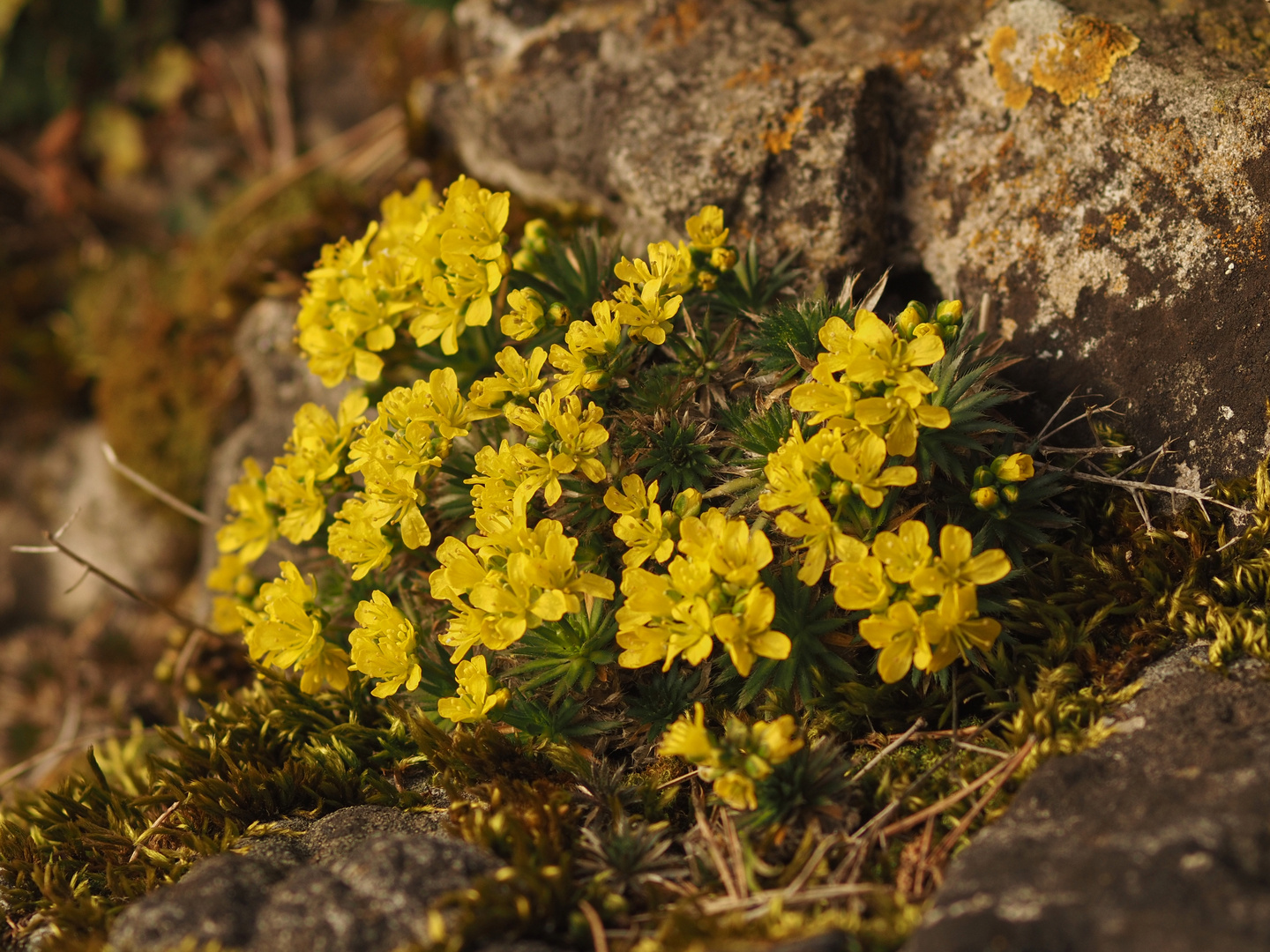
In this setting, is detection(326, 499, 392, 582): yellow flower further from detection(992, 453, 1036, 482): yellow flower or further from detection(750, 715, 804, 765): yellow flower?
detection(992, 453, 1036, 482): yellow flower

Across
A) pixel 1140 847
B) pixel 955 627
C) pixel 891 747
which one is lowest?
pixel 891 747

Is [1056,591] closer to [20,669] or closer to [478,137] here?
[478,137]

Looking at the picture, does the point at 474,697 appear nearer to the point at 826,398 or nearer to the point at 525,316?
the point at 525,316

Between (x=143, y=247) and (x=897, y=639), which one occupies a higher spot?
(x=143, y=247)

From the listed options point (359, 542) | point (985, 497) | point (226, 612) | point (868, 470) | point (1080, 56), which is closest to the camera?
point (868, 470)

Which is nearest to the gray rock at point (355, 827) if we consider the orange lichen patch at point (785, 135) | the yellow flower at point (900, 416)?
the yellow flower at point (900, 416)

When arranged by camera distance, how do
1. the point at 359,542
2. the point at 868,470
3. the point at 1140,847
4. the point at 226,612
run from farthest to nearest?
the point at 226,612 < the point at 359,542 < the point at 868,470 < the point at 1140,847

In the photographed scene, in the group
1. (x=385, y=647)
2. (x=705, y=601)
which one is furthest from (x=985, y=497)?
(x=385, y=647)
